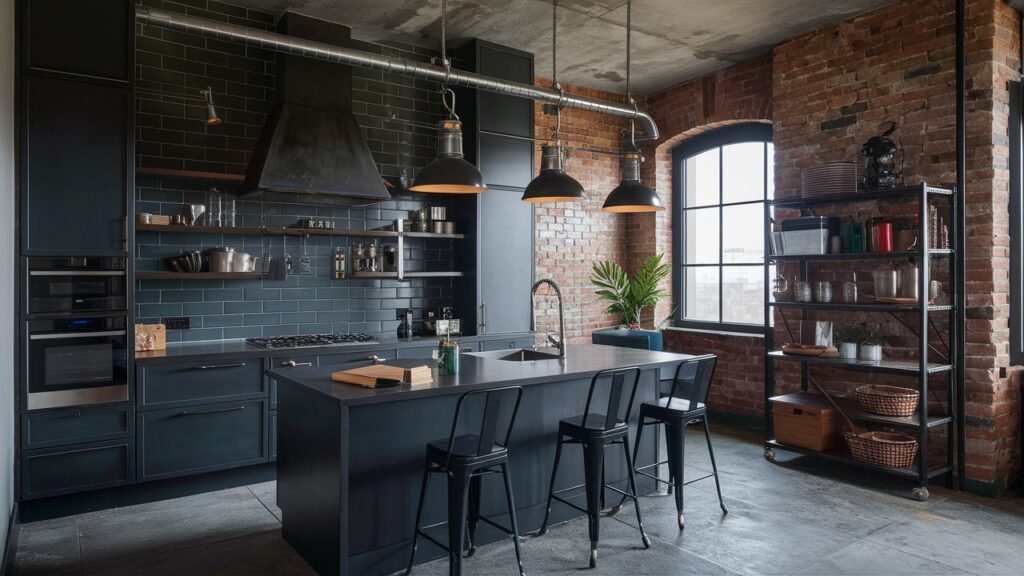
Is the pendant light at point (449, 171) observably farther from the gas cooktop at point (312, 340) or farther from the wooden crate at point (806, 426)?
the wooden crate at point (806, 426)

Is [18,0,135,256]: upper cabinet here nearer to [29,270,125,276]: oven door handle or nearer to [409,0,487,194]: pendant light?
[29,270,125,276]: oven door handle

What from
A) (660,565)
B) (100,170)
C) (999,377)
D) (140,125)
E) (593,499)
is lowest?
(660,565)

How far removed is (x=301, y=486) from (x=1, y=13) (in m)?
2.86

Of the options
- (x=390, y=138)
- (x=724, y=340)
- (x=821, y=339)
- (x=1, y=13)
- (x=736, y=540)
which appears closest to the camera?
(x=1, y=13)

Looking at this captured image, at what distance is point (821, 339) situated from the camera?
5395 millimetres

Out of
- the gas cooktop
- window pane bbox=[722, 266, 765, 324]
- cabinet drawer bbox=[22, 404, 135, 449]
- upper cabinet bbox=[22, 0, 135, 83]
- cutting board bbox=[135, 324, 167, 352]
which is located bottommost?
cabinet drawer bbox=[22, 404, 135, 449]

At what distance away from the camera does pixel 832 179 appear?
5.27m

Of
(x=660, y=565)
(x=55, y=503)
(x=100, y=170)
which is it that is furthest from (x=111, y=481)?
(x=660, y=565)

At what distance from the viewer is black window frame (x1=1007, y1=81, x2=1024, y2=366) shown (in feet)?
15.6

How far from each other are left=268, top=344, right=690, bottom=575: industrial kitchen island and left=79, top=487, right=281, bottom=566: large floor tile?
0.52 meters

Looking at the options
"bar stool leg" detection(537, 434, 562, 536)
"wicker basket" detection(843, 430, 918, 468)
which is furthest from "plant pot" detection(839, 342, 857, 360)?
"bar stool leg" detection(537, 434, 562, 536)

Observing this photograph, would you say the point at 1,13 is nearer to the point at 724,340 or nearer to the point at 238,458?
the point at 238,458

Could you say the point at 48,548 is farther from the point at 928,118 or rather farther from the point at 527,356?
the point at 928,118

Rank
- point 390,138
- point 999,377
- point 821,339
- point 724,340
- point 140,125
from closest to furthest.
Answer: point 999,377 → point 140,125 → point 821,339 → point 390,138 → point 724,340
